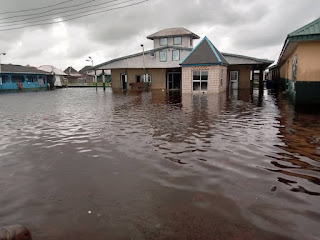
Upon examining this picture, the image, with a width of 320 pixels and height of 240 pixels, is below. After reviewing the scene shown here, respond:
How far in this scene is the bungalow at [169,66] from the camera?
28.5 m

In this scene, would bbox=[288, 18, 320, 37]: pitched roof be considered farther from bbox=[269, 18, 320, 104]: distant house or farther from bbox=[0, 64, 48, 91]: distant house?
bbox=[0, 64, 48, 91]: distant house

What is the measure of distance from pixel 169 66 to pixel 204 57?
30.3 feet

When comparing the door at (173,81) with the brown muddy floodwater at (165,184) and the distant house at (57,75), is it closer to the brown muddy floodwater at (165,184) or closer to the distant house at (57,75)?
the brown muddy floodwater at (165,184)

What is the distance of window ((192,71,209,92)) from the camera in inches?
947

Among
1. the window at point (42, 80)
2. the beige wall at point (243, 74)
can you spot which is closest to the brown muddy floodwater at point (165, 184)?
the beige wall at point (243, 74)

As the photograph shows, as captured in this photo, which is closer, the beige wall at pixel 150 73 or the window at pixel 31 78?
the beige wall at pixel 150 73

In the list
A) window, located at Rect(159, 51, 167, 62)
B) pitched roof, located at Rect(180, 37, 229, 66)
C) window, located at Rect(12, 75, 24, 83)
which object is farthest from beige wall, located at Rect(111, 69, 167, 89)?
window, located at Rect(12, 75, 24, 83)

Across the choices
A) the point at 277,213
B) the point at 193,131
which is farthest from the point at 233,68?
the point at 277,213

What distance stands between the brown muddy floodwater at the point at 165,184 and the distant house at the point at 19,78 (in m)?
35.4

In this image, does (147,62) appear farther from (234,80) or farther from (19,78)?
(19,78)

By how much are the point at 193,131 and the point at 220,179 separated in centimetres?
366

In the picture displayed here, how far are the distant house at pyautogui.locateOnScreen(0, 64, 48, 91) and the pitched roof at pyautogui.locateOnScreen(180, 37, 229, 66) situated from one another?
91.7ft

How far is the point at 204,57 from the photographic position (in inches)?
944

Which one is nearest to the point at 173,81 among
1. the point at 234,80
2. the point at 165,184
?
the point at 234,80
